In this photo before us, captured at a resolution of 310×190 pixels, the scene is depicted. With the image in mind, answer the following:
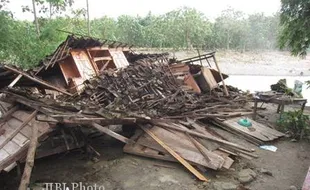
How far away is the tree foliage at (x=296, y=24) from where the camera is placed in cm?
930

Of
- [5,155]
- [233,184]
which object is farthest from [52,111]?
[233,184]

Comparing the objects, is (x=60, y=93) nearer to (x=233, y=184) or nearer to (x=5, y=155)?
(x=5, y=155)

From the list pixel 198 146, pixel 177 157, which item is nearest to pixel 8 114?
pixel 177 157

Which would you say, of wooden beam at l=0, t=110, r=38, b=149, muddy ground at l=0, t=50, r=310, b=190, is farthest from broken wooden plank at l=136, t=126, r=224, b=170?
wooden beam at l=0, t=110, r=38, b=149

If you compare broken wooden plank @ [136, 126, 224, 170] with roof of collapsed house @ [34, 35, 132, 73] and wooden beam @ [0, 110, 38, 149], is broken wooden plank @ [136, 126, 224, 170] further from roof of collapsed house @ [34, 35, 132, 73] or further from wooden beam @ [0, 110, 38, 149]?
roof of collapsed house @ [34, 35, 132, 73]

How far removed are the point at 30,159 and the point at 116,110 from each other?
2.04m

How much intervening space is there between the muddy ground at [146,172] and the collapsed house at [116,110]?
9.3 inches

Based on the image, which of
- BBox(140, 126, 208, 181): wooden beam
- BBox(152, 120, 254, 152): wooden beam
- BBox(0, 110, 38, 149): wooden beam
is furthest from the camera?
BBox(152, 120, 254, 152): wooden beam

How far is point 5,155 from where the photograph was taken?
17.2 ft

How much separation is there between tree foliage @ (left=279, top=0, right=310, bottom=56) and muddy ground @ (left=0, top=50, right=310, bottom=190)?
4.12m

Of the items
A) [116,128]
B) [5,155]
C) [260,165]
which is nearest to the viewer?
[5,155]

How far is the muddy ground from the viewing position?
572 cm

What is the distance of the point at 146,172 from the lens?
6.16m

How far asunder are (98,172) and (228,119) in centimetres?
451
